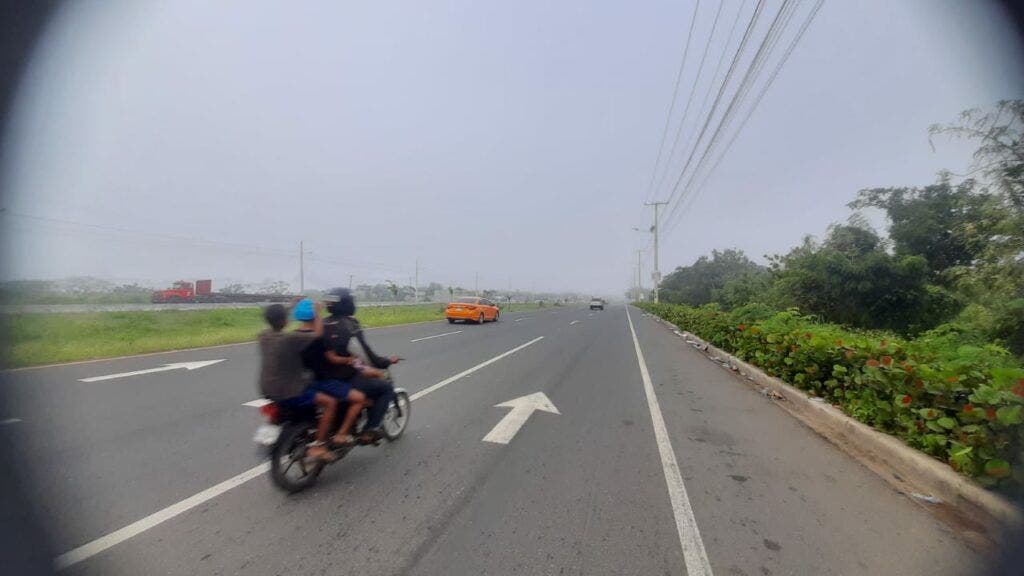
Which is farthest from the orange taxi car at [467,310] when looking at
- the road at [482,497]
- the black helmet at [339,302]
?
the black helmet at [339,302]

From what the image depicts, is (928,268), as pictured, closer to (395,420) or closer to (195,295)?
(395,420)

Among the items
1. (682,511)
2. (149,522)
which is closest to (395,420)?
(149,522)

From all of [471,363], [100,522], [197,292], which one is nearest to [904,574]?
[100,522]

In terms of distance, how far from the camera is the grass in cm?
1005

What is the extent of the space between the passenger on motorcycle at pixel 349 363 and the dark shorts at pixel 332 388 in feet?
0.34

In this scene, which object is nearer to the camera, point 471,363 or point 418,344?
point 471,363

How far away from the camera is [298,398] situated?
3.43 m

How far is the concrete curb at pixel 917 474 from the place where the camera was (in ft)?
9.51

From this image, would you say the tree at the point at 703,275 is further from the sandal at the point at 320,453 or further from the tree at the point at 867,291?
the sandal at the point at 320,453

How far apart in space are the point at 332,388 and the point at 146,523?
1.42 m

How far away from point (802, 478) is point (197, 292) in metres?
51.7

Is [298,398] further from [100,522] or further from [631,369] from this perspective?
[631,369]

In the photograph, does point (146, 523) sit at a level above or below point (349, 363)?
below

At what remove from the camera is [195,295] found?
41.4 metres
